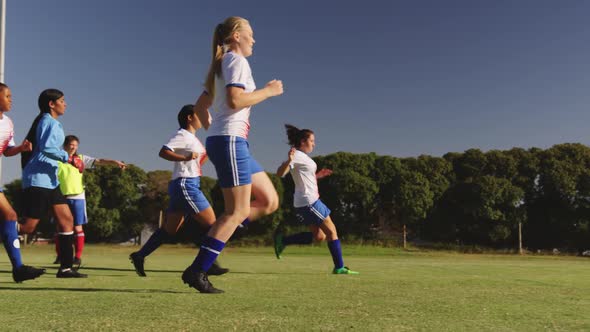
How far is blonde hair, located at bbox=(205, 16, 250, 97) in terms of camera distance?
4305 millimetres

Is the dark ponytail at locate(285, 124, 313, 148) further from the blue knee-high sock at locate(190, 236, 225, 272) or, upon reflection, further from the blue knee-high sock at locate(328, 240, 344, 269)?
the blue knee-high sock at locate(190, 236, 225, 272)

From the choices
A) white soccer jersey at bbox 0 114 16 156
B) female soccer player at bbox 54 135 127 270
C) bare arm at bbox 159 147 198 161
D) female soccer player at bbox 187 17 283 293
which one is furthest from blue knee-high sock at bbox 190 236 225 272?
female soccer player at bbox 54 135 127 270

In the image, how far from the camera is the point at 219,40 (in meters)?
4.38

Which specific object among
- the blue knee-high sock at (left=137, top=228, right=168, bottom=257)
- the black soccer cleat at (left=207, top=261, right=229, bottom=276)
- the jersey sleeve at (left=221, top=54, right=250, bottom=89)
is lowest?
the black soccer cleat at (left=207, top=261, right=229, bottom=276)

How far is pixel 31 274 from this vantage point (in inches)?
198

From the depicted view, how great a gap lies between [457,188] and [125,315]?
3569 cm

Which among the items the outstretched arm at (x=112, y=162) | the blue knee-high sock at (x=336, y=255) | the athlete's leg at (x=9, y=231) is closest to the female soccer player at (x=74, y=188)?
the outstretched arm at (x=112, y=162)

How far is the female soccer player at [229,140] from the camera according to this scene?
4.05m

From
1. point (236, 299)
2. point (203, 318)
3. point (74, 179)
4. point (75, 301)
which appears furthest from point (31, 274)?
point (74, 179)

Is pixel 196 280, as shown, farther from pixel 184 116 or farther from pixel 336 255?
pixel 336 255

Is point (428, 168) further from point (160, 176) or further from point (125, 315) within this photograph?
point (125, 315)

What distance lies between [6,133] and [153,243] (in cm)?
209

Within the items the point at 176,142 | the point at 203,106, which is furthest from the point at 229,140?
the point at 176,142

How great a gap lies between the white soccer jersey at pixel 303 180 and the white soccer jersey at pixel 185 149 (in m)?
1.66
